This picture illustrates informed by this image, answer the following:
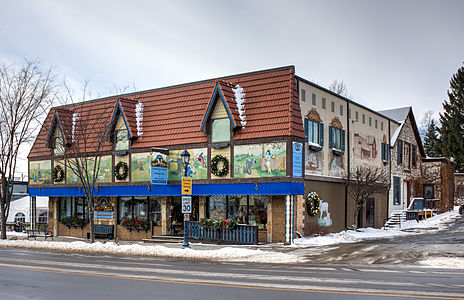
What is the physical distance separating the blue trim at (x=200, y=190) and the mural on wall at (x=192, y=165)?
0.62m

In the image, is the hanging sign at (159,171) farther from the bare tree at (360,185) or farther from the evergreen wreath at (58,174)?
the bare tree at (360,185)

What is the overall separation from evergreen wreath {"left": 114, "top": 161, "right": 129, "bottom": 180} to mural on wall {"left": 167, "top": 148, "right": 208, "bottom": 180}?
3287mm

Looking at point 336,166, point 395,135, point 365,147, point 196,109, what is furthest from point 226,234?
point 395,135

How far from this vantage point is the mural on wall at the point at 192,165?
26.9 m

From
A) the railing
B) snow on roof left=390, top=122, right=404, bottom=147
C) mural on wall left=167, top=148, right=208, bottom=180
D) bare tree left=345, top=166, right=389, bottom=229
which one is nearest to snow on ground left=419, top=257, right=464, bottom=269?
the railing

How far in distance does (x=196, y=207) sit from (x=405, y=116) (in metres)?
21.6

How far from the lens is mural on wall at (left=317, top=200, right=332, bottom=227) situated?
90.5 feet

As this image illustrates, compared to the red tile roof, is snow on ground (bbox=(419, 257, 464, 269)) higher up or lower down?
lower down

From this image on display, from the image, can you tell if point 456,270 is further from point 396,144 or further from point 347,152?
point 396,144

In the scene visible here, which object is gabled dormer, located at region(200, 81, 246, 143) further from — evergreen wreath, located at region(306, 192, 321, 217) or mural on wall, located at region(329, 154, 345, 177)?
mural on wall, located at region(329, 154, 345, 177)

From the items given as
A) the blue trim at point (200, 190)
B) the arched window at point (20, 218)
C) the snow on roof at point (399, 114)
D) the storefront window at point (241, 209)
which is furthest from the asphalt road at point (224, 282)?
the arched window at point (20, 218)

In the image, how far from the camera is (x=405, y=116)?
1618 inches

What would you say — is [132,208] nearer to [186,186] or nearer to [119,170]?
[119,170]

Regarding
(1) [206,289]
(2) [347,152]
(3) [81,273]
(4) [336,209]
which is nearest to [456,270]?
(1) [206,289]
